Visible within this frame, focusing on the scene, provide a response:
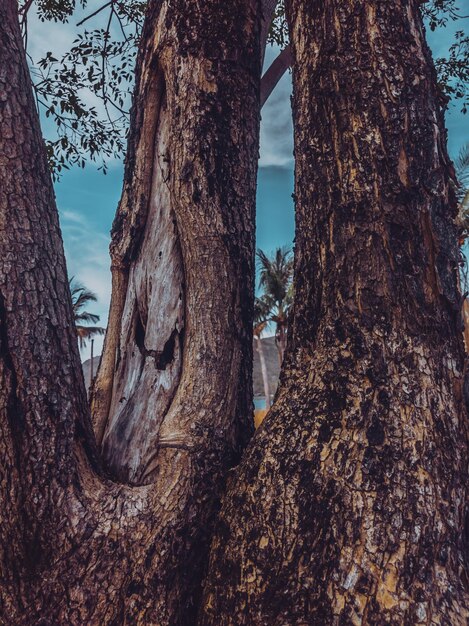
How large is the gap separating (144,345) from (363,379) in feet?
4.00

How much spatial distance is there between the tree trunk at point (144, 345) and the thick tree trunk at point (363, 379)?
0.96 ft

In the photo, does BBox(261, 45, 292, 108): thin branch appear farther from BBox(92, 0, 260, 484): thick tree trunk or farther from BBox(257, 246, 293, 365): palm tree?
BBox(257, 246, 293, 365): palm tree

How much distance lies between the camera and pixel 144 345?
2.68 m

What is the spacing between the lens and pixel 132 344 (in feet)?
9.05

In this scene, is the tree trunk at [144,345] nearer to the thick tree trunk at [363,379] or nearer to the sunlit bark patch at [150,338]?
the sunlit bark patch at [150,338]

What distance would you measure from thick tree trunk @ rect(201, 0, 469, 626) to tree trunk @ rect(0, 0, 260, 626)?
0.96 ft

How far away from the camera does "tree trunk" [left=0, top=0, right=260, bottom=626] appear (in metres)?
2.05

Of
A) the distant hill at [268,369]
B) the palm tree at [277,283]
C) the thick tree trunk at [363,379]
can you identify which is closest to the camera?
the thick tree trunk at [363,379]

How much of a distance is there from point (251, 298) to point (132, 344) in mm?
667

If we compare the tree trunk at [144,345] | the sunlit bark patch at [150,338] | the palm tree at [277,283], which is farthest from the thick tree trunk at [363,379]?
the palm tree at [277,283]

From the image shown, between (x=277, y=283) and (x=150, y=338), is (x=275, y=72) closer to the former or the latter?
(x=150, y=338)

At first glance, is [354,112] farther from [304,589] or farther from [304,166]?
[304,589]

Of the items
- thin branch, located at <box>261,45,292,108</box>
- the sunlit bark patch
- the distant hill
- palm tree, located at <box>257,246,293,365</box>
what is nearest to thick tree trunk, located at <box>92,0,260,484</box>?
the sunlit bark patch

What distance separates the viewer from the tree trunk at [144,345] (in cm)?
205
